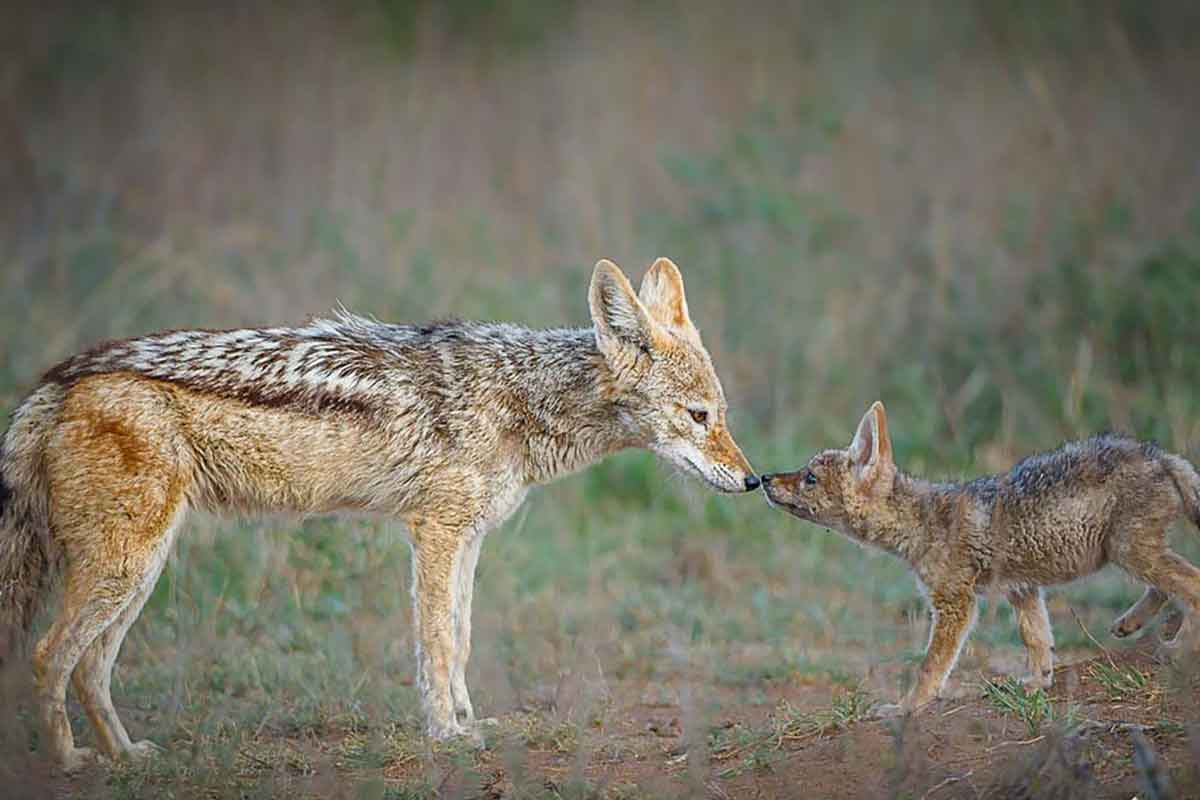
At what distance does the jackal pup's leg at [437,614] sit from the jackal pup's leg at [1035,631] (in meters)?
2.57

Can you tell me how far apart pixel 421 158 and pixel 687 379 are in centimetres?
876

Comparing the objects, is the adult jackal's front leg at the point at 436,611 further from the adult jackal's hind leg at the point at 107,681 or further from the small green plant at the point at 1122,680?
the small green plant at the point at 1122,680

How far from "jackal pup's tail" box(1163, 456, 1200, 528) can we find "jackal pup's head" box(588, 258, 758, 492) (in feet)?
6.27

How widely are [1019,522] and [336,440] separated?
10.2 feet

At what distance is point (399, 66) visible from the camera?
1692 cm

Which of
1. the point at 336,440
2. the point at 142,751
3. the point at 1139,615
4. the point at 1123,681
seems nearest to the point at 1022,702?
the point at 1123,681

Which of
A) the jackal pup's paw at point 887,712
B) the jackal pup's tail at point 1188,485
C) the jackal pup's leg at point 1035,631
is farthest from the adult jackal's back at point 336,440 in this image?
the jackal pup's tail at point 1188,485

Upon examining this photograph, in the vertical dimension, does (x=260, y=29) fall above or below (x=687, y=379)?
above

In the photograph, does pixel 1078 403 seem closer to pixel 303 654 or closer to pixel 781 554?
pixel 781 554

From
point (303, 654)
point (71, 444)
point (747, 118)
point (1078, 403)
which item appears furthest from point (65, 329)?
point (1078, 403)

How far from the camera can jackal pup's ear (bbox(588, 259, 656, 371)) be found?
7230 mm

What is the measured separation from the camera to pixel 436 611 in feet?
22.6

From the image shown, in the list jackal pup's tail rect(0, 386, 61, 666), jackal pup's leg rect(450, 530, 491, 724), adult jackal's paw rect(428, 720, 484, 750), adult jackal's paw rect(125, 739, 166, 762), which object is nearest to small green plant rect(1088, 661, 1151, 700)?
adult jackal's paw rect(428, 720, 484, 750)

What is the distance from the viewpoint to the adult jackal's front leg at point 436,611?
6.80 m
